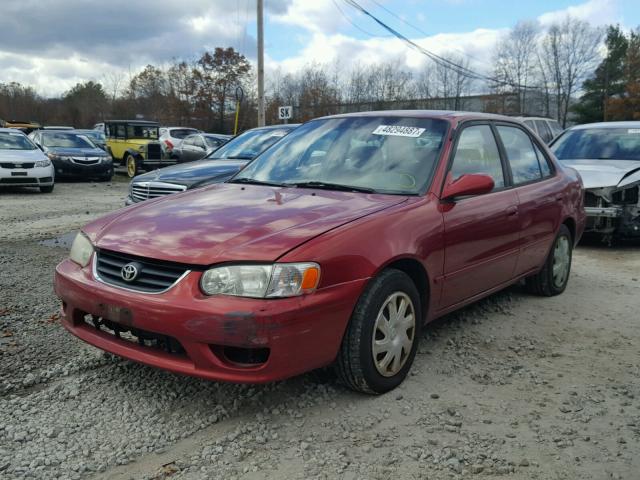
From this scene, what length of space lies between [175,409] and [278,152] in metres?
2.17

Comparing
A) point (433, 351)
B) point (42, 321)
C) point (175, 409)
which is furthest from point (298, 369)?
point (42, 321)

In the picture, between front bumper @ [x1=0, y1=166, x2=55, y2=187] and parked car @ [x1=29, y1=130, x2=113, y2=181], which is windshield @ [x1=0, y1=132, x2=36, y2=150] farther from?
parked car @ [x1=29, y1=130, x2=113, y2=181]

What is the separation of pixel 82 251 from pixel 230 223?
925mm

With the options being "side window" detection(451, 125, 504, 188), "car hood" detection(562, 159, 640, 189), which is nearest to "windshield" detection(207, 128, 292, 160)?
"car hood" detection(562, 159, 640, 189)

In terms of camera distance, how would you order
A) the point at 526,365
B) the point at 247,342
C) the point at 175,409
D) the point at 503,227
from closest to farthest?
1. the point at 247,342
2. the point at 175,409
3. the point at 526,365
4. the point at 503,227

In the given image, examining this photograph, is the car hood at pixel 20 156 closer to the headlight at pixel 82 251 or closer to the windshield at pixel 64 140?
the windshield at pixel 64 140

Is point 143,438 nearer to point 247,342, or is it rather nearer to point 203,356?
point 203,356

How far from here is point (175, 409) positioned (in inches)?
121

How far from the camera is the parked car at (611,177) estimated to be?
24.5 ft

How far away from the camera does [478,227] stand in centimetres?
393

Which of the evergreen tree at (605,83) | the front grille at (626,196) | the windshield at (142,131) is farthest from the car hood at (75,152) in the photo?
the evergreen tree at (605,83)

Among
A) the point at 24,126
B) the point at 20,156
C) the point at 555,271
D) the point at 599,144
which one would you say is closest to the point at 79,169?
the point at 20,156

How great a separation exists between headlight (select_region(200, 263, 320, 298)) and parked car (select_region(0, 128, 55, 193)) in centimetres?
1198

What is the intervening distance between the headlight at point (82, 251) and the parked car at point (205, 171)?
3639mm
